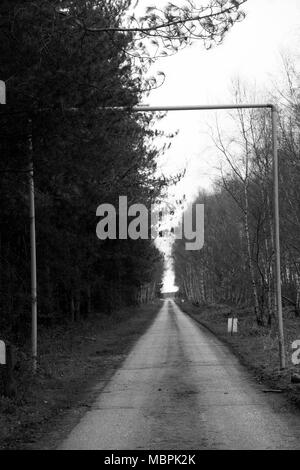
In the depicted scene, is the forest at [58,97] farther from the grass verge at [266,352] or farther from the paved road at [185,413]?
the grass verge at [266,352]

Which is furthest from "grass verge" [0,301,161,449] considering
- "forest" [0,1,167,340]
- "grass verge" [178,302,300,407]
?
"forest" [0,1,167,340]

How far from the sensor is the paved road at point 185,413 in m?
8.04

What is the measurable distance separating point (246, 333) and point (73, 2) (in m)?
20.1

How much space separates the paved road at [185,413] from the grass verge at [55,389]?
358mm

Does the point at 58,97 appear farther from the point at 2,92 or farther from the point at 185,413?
the point at 185,413

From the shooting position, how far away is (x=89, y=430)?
8.87 metres

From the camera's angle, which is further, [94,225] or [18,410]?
[94,225]

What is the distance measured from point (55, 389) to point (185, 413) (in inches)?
155

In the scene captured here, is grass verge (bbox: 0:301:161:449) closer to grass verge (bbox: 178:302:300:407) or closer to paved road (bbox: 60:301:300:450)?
paved road (bbox: 60:301:300:450)

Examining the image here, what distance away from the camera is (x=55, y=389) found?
13195mm

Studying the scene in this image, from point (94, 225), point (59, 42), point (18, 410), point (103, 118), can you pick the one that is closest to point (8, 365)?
point (18, 410)

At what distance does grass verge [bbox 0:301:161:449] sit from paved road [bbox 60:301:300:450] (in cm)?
36

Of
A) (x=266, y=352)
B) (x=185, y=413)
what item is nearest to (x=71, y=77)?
(x=185, y=413)
